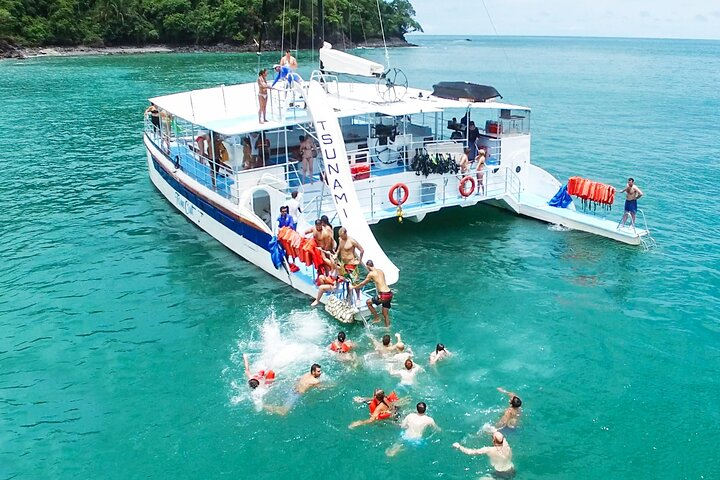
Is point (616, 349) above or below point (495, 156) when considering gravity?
below

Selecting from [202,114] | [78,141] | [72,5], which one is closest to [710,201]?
[202,114]

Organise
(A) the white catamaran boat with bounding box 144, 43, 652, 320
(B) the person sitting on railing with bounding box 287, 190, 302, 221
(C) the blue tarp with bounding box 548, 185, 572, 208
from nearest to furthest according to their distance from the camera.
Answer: (A) the white catamaran boat with bounding box 144, 43, 652, 320 < (B) the person sitting on railing with bounding box 287, 190, 302, 221 < (C) the blue tarp with bounding box 548, 185, 572, 208

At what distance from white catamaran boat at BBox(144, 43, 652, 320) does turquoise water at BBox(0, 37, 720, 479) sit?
954 millimetres

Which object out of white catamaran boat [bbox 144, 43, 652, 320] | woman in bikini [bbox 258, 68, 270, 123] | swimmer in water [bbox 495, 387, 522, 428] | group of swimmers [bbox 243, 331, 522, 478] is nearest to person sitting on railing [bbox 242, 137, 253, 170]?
white catamaran boat [bbox 144, 43, 652, 320]

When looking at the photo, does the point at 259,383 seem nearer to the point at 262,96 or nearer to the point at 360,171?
the point at 360,171

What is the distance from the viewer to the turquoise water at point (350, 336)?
11.6 m

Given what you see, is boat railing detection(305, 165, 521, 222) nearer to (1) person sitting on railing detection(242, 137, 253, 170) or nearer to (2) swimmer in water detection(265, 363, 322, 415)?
(1) person sitting on railing detection(242, 137, 253, 170)

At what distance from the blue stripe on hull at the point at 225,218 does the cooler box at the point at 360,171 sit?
3759 millimetres

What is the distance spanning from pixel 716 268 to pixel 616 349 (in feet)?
24.1

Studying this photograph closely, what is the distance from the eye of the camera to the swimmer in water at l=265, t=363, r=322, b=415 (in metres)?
12.8

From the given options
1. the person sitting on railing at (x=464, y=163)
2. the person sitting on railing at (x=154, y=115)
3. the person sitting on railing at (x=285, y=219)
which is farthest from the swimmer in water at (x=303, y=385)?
the person sitting on railing at (x=154, y=115)

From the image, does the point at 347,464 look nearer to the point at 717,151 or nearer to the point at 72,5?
the point at 717,151

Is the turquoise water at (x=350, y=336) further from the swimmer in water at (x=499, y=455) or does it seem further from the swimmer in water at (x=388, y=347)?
the swimmer in water at (x=388, y=347)

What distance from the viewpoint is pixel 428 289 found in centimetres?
1809
